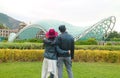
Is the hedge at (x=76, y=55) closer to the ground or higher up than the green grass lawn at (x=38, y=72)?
higher up

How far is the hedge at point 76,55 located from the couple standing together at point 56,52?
741 cm

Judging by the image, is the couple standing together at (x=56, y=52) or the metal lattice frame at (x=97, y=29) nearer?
the couple standing together at (x=56, y=52)

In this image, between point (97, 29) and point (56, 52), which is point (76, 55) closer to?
point (56, 52)

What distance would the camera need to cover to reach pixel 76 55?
16.1 meters

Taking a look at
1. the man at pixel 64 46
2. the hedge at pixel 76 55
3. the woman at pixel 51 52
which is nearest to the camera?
the woman at pixel 51 52

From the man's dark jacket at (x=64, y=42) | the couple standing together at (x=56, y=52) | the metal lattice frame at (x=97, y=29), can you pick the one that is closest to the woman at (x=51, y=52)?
the couple standing together at (x=56, y=52)

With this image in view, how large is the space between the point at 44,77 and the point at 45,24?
5139 cm

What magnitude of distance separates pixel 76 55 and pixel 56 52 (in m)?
8.18

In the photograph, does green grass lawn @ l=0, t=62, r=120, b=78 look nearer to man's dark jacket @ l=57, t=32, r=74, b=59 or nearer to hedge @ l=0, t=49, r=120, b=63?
man's dark jacket @ l=57, t=32, r=74, b=59

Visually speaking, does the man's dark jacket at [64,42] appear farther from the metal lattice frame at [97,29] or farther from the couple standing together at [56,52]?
the metal lattice frame at [97,29]

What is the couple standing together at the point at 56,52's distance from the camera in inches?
313

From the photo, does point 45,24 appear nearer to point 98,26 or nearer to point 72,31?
point 72,31

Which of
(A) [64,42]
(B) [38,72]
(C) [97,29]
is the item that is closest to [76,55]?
(B) [38,72]

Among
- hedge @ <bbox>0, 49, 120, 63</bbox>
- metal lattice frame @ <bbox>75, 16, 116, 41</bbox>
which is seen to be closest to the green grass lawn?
hedge @ <bbox>0, 49, 120, 63</bbox>
